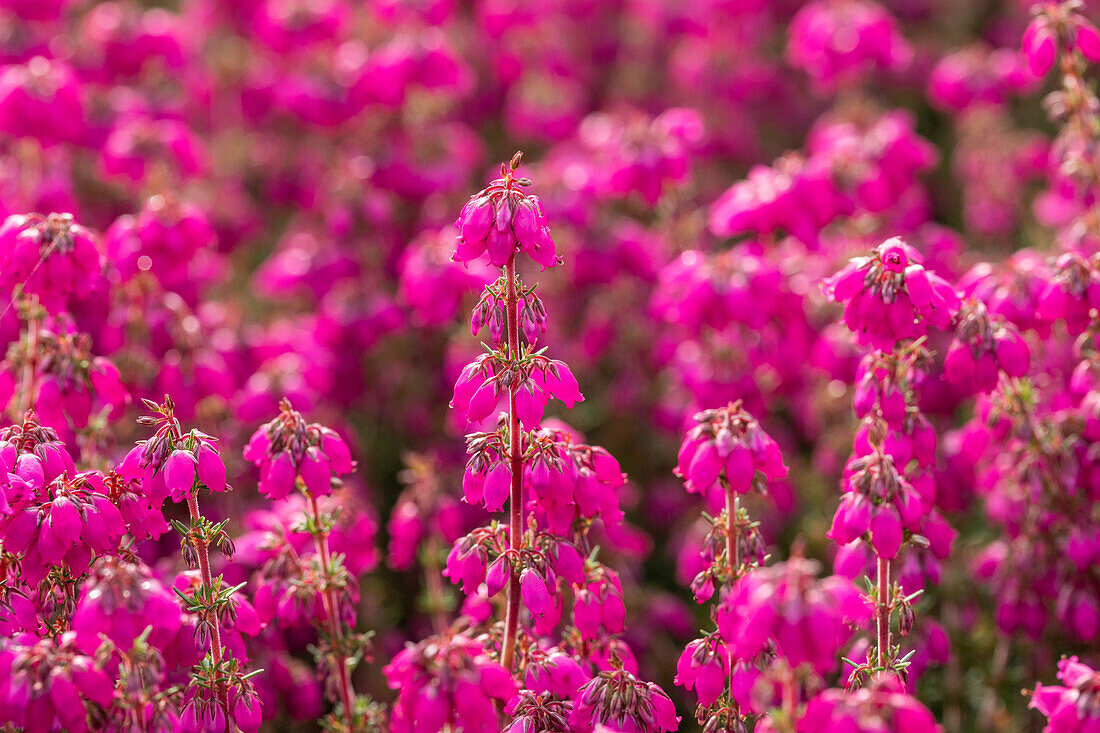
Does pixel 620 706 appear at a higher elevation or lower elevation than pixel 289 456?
lower

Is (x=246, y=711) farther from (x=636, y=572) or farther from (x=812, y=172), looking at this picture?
(x=812, y=172)

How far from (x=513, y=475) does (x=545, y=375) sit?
0.35 m

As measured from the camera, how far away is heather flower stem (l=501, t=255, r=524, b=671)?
323 centimetres

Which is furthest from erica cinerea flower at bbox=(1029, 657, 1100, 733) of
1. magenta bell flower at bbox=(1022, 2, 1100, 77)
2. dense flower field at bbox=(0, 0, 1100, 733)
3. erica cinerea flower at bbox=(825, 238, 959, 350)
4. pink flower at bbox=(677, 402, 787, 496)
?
magenta bell flower at bbox=(1022, 2, 1100, 77)

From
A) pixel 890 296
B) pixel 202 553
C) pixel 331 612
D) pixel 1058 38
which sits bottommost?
pixel 331 612

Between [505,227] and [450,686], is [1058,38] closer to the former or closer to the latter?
[505,227]

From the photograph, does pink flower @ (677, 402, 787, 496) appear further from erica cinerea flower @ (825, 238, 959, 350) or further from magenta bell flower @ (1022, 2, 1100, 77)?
magenta bell flower @ (1022, 2, 1100, 77)

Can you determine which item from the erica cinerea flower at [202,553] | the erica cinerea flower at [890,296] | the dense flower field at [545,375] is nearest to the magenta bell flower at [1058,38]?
the dense flower field at [545,375]

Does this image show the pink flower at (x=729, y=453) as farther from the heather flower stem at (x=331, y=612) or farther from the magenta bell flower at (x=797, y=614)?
the heather flower stem at (x=331, y=612)

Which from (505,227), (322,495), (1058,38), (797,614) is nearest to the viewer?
(797,614)

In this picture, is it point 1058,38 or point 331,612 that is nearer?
point 331,612

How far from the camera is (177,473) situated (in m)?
3.28

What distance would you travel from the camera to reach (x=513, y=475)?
135 inches

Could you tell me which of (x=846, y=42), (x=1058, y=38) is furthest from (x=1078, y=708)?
(x=846, y=42)
